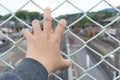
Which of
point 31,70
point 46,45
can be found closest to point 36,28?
point 46,45

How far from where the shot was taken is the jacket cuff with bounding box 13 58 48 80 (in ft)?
2.76

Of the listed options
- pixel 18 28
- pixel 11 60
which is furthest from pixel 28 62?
pixel 11 60

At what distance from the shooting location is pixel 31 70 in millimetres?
858

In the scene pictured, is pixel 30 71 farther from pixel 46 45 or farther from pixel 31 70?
pixel 46 45

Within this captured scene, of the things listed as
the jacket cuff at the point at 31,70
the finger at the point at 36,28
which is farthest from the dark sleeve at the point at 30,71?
the finger at the point at 36,28

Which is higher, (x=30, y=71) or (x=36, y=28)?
(x=36, y=28)

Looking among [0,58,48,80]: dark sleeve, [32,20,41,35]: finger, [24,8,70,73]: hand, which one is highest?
[32,20,41,35]: finger

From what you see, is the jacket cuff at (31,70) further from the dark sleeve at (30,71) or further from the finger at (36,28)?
the finger at (36,28)

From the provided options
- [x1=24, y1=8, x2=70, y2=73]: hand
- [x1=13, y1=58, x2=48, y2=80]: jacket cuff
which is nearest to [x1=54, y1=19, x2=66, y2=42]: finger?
[x1=24, y1=8, x2=70, y2=73]: hand

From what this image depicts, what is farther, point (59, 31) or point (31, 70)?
point (59, 31)

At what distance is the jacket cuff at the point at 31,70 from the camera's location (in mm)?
842

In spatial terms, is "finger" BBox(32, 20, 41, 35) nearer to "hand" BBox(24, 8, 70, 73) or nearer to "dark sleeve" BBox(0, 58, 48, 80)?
"hand" BBox(24, 8, 70, 73)

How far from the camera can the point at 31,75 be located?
848mm

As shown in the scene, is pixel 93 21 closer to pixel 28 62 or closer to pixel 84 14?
pixel 84 14
